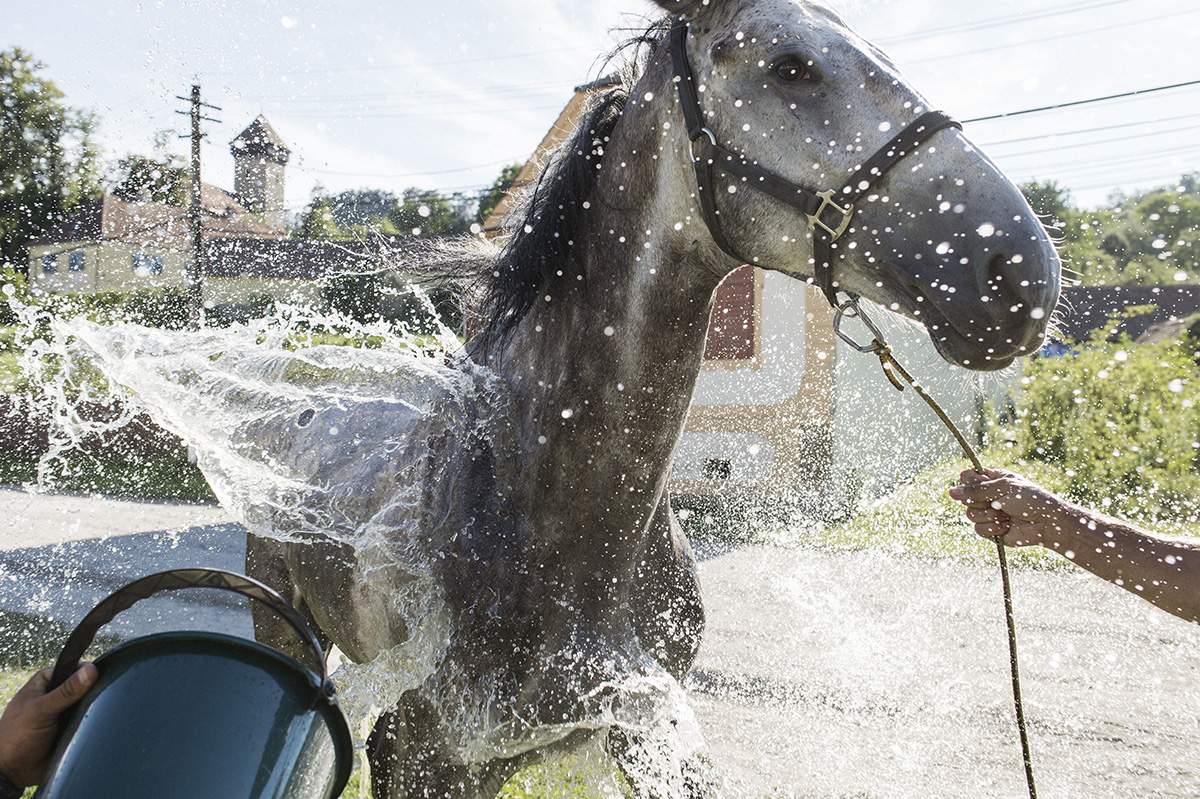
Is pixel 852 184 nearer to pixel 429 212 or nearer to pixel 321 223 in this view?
pixel 429 212

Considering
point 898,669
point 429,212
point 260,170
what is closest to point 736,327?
point 898,669

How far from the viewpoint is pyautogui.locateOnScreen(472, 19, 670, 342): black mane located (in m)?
1.88

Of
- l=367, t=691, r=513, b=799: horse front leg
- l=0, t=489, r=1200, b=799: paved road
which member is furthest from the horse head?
l=0, t=489, r=1200, b=799: paved road

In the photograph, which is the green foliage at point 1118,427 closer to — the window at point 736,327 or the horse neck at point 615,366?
the window at point 736,327

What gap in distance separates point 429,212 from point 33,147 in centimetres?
1524

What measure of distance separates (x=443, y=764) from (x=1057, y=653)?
491 cm

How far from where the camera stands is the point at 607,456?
1.81m

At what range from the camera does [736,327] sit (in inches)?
440

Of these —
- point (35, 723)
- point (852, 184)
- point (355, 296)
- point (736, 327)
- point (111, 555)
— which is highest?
point (852, 184)

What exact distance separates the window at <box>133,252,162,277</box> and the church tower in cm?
496

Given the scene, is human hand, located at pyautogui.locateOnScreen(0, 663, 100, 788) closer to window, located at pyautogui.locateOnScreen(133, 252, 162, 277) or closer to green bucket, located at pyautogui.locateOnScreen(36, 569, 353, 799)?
green bucket, located at pyautogui.locateOnScreen(36, 569, 353, 799)

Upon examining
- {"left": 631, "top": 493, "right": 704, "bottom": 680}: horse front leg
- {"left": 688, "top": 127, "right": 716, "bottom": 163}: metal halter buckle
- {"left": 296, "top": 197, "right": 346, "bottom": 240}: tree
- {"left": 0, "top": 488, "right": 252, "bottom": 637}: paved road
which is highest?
{"left": 688, "top": 127, "right": 716, "bottom": 163}: metal halter buckle

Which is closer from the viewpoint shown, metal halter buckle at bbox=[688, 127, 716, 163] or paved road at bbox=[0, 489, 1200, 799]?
metal halter buckle at bbox=[688, 127, 716, 163]

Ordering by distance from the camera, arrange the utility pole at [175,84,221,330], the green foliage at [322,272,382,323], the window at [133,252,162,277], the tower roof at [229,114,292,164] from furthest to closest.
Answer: the window at [133,252,162,277]
the tower roof at [229,114,292,164]
the green foliage at [322,272,382,323]
the utility pole at [175,84,221,330]
